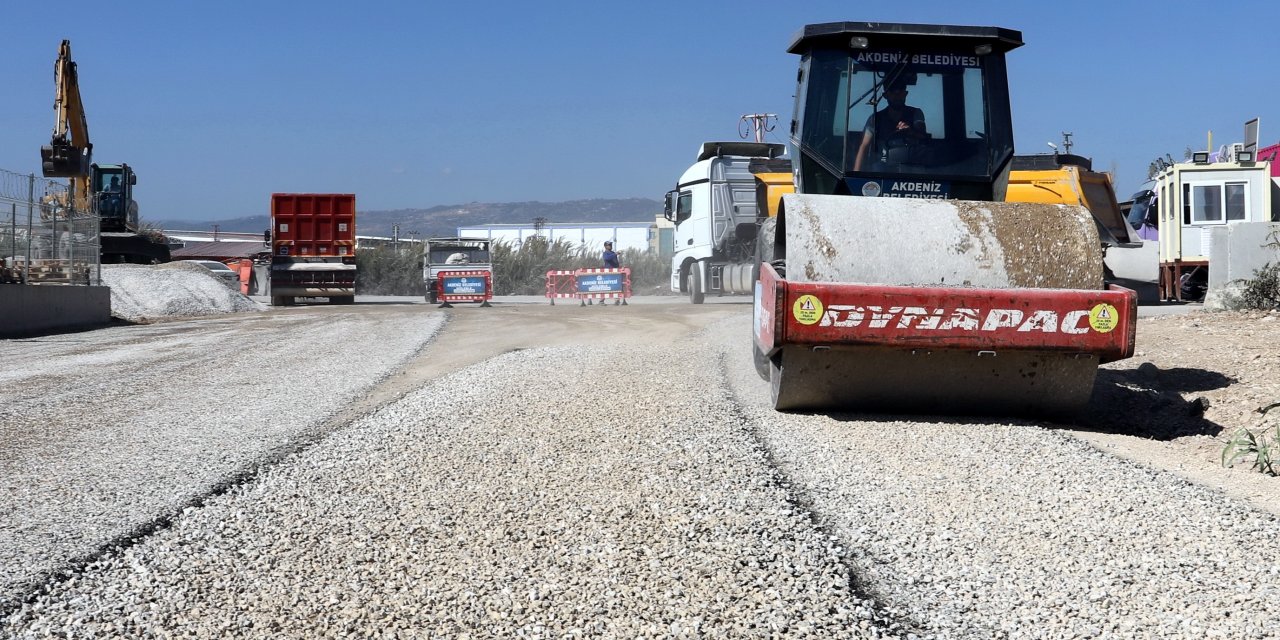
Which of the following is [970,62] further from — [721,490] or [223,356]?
[223,356]

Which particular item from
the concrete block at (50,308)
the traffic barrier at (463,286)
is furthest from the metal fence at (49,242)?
the traffic barrier at (463,286)

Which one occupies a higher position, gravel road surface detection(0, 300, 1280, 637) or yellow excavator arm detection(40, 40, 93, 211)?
yellow excavator arm detection(40, 40, 93, 211)

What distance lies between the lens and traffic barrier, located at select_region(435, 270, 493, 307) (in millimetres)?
27172

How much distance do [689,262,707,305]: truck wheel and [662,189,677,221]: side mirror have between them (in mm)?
1143

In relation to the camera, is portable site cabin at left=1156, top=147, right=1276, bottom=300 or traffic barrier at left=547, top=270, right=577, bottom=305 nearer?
portable site cabin at left=1156, top=147, right=1276, bottom=300

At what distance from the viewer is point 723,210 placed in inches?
893

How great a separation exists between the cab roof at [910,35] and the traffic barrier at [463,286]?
63.1 feet

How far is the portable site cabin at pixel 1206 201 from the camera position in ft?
69.6

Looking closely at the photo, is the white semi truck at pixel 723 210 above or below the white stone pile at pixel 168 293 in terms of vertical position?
above

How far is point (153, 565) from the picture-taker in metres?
3.99

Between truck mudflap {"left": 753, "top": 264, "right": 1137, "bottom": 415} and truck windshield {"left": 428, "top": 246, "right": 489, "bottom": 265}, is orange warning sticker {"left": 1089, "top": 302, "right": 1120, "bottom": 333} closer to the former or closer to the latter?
truck mudflap {"left": 753, "top": 264, "right": 1137, "bottom": 415}

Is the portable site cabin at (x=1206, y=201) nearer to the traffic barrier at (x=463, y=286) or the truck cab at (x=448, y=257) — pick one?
the traffic barrier at (x=463, y=286)

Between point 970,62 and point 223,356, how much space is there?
7.85 m

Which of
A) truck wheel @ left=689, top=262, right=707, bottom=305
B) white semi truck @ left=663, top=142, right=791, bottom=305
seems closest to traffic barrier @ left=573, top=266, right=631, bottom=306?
truck wheel @ left=689, top=262, right=707, bottom=305
